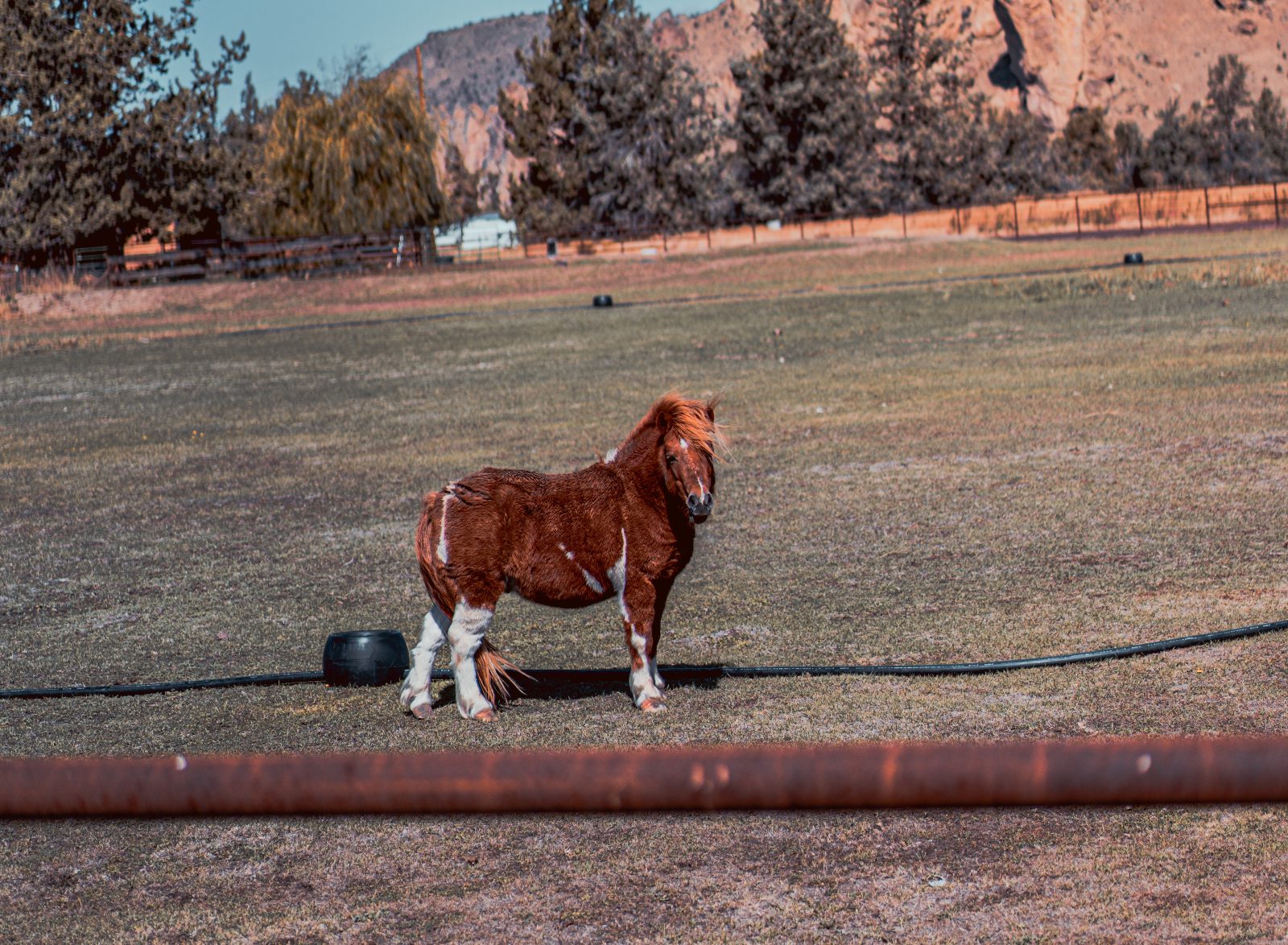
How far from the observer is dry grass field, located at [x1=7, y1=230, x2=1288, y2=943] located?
507cm

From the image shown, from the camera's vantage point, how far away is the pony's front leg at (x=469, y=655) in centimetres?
683

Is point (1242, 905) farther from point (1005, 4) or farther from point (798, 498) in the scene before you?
point (1005, 4)

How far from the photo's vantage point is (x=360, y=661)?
770 centimetres

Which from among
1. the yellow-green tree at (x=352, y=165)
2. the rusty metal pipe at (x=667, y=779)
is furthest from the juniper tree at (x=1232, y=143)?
the rusty metal pipe at (x=667, y=779)

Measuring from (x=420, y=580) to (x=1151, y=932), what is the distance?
6.94 meters

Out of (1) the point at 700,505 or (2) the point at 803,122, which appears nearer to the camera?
(1) the point at 700,505

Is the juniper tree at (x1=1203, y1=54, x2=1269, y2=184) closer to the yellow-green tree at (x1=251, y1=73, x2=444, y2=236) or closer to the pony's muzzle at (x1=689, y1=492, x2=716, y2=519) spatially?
the yellow-green tree at (x1=251, y1=73, x2=444, y2=236)

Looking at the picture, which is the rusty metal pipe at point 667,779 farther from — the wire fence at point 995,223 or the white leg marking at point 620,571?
the wire fence at point 995,223

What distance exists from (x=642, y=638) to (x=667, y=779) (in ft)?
17.3

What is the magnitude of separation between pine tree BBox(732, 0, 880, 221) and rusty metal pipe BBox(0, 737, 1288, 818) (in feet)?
289

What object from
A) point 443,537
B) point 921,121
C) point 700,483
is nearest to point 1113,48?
point 921,121

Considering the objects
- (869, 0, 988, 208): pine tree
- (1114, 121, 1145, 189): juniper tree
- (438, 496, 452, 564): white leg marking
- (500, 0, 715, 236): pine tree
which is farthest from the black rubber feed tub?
(1114, 121, 1145, 189): juniper tree

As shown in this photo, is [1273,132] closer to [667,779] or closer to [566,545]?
[566,545]

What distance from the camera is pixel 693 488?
659 centimetres
